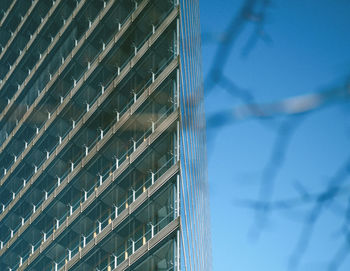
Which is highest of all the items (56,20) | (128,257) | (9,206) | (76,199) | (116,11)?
(56,20)

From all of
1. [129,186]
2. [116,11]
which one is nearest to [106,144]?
[129,186]

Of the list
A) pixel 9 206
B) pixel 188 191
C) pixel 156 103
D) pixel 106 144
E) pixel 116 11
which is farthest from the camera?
pixel 9 206

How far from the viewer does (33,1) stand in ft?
201

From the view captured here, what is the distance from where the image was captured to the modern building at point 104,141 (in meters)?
36.3

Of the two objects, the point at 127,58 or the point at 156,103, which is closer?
the point at 156,103

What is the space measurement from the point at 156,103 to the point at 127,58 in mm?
6494

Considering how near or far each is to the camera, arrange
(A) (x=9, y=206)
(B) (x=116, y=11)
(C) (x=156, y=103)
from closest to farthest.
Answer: (C) (x=156, y=103) < (B) (x=116, y=11) < (A) (x=9, y=206)

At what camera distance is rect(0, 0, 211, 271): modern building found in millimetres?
36312

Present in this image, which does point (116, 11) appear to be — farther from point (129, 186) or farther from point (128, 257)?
point (128, 257)

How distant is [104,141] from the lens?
44.0 meters

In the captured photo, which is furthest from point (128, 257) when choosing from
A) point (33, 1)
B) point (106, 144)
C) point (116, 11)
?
point (33, 1)

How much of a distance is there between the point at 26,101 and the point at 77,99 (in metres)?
10.2

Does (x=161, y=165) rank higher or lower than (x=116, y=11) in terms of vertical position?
lower

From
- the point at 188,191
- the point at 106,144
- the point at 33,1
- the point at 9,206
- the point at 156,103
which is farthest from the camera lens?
the point at 33,1
